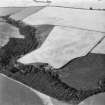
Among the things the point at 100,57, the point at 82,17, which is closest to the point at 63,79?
the point at 100,57

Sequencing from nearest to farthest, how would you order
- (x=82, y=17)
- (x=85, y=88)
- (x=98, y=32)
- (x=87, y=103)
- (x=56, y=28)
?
1. (x=87, y=103)
2. (x=85, y=88)
3. (x=98, y=32)
4. (x=56, y=28)
5. (x=82, y=17)

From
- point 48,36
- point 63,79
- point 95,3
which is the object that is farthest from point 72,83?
point 95,3

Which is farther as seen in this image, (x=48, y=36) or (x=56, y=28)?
(x=56, y=28)

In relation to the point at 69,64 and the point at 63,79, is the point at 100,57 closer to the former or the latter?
the point at 69,64

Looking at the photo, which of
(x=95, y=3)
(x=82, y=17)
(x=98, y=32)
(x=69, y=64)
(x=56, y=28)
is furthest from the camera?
(x=95, y=3)

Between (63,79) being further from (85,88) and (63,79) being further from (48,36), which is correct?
(48,36)

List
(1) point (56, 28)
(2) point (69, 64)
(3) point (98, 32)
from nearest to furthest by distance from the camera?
(2) point (69, 64)
(3) point (98, 32)
(1) point (56, 28)
